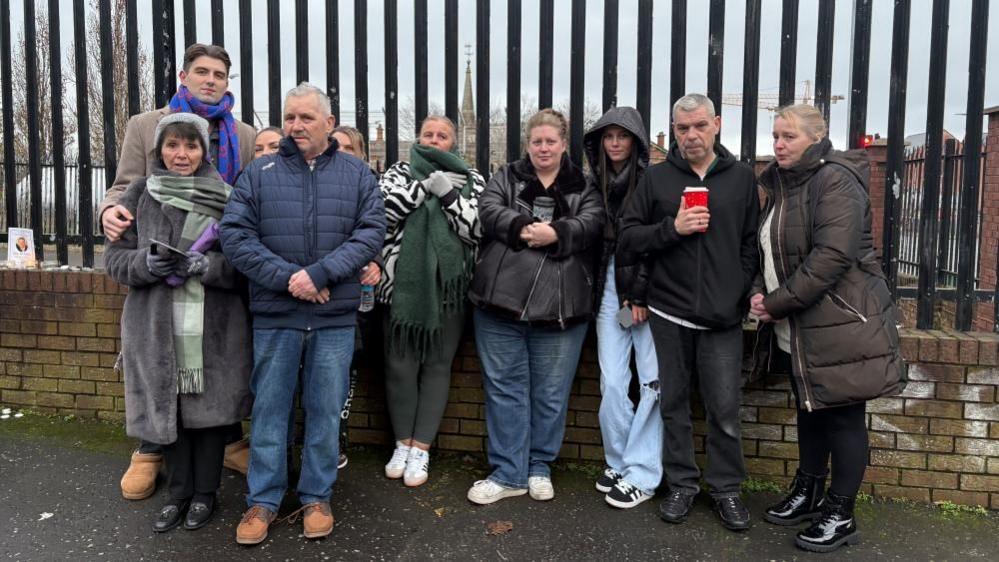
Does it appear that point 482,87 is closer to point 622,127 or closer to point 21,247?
point 622,127

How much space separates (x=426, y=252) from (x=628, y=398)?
1.17 meters

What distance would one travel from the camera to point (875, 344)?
2.92 m

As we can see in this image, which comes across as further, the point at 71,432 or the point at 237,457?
the point at 71,432

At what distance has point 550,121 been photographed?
3.38m

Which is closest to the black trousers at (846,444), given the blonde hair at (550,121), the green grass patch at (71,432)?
the blonde hair at (550,121)

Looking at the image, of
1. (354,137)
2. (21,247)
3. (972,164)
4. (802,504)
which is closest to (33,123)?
(21,247)

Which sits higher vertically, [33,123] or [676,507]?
[33,123]

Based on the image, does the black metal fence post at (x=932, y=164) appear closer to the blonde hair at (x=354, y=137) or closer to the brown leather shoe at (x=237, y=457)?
the blonde hair at (x=354, y=137)

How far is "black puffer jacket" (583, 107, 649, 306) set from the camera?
3393 mm

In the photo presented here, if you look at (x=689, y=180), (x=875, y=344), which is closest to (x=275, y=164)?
(x=689, y=180)

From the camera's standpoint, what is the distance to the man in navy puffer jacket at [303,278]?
2.99m

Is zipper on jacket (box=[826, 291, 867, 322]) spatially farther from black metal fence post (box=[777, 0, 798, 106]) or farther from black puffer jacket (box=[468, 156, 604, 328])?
black metal fence post (box=[777, 0, 798, 106])

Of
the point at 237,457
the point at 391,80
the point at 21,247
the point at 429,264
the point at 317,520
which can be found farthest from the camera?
the point at 21,247

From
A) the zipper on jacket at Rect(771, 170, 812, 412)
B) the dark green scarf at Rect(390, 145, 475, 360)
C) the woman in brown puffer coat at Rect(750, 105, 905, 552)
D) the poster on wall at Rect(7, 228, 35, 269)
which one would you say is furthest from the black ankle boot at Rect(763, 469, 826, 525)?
the poster on wall at Rect(7, 228, 35, 269)
